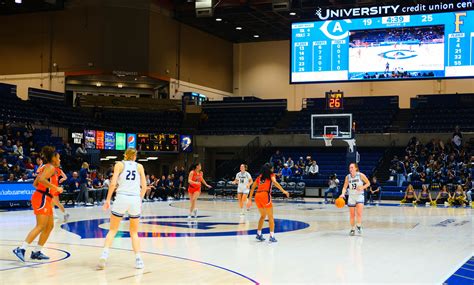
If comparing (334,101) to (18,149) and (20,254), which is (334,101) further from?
(20,254)

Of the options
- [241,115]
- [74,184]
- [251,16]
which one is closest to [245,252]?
[74,184]

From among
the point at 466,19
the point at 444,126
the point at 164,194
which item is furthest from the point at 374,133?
the point at 164,194

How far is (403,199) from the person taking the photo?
28438 mm

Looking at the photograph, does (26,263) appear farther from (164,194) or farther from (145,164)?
(145,164)

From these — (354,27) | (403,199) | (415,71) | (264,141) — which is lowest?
(403,199)

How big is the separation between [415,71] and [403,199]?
228 inches

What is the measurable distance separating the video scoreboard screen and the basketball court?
1133cm

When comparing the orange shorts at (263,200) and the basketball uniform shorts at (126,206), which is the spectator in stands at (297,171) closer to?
the orange shorts at (263,200)

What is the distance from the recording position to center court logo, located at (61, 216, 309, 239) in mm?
13711

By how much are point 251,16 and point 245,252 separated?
28.4 meters

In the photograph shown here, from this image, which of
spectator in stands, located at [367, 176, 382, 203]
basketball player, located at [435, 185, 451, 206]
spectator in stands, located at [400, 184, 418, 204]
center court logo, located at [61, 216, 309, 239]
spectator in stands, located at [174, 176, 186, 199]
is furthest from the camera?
spectator in stands, located at [174, 176, 186, 199]

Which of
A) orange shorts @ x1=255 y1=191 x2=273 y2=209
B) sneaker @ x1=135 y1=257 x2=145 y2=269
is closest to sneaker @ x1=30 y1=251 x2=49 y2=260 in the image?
sneaker @ x1=135 y1=257 x2=145 y2=269

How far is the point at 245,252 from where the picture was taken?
10898 mm

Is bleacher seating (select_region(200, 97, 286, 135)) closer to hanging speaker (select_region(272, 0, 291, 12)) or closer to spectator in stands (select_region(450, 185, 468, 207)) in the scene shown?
hanging speaker (select_region(272, 0, 291, 12))
